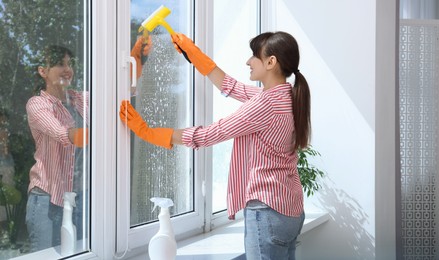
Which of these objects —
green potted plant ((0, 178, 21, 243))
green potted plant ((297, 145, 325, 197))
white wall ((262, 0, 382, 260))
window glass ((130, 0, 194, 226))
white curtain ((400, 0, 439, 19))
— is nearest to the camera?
green potted plant ((0, 178, 21, 243))

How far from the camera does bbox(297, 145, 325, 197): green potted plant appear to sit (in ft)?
11.7

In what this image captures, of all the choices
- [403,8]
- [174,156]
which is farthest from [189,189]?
[403,8]

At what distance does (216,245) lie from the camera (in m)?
2.74

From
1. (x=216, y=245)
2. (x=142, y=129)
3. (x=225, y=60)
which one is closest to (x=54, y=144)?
(x=142, y=129)

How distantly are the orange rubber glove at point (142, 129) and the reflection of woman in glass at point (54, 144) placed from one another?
0.16 metres

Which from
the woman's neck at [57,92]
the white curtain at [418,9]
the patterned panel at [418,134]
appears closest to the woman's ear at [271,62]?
the woman's neck at [57,92]

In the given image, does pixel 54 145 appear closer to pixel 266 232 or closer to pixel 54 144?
pixel 54 144

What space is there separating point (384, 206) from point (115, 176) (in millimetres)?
2033

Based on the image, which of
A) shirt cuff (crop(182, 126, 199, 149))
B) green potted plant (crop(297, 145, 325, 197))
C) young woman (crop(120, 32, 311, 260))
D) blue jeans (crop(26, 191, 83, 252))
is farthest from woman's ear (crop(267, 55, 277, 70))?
green potted plant (crop(297, 145, 325, 197))

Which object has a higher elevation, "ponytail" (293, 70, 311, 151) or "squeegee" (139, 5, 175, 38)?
"squeegee" (139, 5, 175, 38)

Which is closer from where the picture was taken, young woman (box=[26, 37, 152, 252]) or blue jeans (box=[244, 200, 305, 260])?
young woman (box=[26, 37, 152, 252])

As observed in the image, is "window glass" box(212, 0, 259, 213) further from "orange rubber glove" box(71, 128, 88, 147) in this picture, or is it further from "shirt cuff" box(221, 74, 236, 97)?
"orange rubber glove" box(71, 128, 88, 147)

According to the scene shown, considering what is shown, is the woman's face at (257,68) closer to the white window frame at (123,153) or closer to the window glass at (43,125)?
the white window frame at (123,153)

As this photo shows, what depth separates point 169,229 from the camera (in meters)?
2.13
